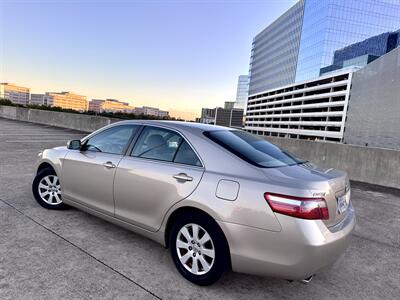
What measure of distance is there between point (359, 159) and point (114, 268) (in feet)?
27.1

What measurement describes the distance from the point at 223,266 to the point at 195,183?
773 mm

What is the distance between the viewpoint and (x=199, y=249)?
9.55 ft

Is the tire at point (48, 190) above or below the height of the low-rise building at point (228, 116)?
below

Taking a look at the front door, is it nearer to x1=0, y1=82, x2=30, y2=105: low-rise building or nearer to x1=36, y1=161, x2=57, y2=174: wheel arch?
x1=36, y1=161, x2=57, y2=174: wheel arch

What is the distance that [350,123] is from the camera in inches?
1844

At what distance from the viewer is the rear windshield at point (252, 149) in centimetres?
301

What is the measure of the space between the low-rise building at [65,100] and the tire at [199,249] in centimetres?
12586

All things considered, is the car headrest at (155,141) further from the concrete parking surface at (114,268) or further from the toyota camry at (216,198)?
the concrete parking surface at (114,268)

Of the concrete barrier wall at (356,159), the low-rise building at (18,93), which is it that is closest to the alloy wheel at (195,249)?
the concrete barrier wall at (356,159)

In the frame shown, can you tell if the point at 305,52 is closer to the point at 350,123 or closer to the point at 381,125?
the point at 350,123

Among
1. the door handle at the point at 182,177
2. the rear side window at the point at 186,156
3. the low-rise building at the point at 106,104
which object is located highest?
the low-rise building at the point at 106,104

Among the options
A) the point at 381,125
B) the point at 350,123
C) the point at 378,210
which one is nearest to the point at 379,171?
the point at 378,210

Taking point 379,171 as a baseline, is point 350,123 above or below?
above

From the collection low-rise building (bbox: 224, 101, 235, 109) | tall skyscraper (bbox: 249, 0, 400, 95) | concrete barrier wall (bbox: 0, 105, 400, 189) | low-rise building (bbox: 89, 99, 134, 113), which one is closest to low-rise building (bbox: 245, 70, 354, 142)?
tall skyscraper (bbox: 249, 0, 400, 95)
